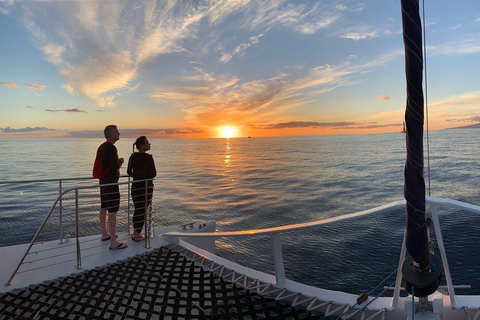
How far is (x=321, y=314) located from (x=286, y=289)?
43 centimetres

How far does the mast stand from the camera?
1838 millimetres

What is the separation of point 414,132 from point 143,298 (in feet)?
9.99

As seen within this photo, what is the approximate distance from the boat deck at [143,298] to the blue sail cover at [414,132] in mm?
1268

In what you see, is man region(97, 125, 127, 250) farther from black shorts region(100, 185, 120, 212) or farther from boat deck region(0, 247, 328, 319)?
boat deck region(0, 247, 328, 319)

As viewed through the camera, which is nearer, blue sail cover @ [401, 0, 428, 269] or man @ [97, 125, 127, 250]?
blue sail cover @ [401, 0, 428, 269]

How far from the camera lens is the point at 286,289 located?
3037 millimetres

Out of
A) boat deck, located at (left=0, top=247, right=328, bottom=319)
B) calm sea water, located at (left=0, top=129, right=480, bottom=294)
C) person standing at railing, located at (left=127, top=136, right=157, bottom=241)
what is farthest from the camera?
calm sea water, located at (left=0, top=129, right=480, bottom=294)

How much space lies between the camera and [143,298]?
3152 mm

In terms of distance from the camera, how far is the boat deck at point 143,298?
284 centimetres

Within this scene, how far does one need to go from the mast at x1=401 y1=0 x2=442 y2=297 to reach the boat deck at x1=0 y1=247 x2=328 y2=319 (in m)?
1.10

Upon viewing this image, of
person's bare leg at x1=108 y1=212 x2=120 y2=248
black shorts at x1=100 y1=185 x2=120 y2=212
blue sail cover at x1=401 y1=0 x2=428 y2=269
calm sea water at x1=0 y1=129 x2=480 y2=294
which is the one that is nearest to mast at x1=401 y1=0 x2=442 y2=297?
blue sail cover at x1=401 y1=0 x2=428 y2=269

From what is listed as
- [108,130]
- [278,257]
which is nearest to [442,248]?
[278,257]

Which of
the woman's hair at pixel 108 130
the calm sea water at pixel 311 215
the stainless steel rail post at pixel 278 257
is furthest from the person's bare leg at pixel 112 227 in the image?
the calm sea water at pixel 311 215

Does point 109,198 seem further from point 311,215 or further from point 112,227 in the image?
point 311,215
